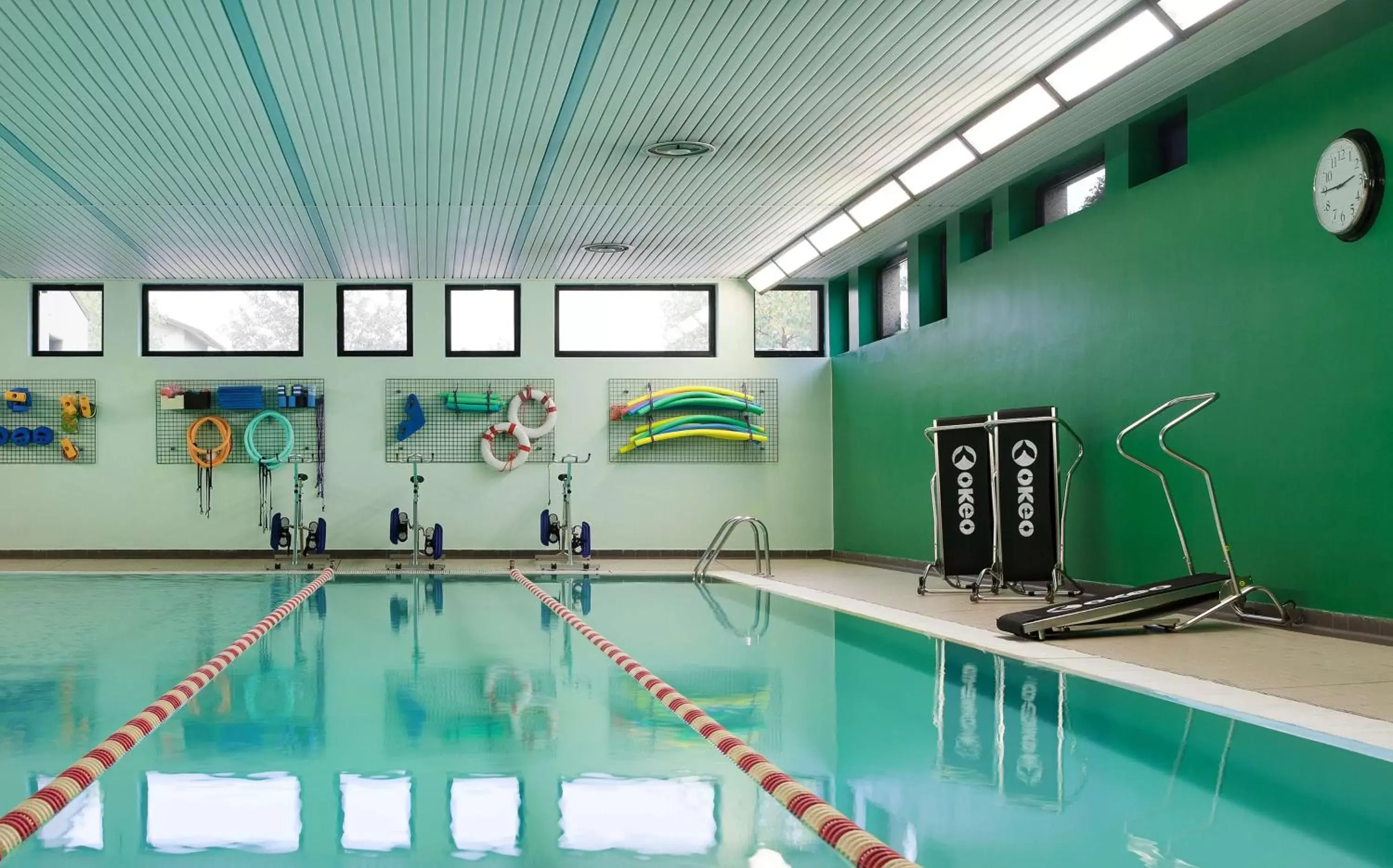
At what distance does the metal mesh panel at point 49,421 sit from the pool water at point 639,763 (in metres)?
7.20

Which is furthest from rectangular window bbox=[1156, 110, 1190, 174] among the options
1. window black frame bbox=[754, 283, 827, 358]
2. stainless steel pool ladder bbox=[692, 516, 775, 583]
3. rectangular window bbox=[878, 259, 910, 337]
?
window black frame bbox=[754, 283, 827, 358]

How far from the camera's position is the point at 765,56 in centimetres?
610

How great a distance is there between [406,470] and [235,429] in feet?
6.00

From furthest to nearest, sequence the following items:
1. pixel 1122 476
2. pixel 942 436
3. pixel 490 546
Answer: pixel 490 546 → pixel 942 436 → pixel 1122 476

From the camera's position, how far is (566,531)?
39.2 ft

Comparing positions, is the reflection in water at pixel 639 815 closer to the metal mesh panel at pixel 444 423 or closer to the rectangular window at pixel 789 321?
the metal mesh panel at pixel 444 423

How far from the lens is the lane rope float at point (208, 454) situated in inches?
480

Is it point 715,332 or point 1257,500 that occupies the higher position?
point 715,332

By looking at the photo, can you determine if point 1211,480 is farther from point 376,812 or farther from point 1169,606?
point 376,812

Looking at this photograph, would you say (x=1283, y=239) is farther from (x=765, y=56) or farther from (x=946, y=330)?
(x=946, y=330)

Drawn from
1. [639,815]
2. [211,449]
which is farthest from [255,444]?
[639,815]

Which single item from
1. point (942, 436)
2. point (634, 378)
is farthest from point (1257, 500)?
point (634, 378)

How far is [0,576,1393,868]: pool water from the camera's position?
247cm

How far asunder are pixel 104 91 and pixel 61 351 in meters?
6.87
